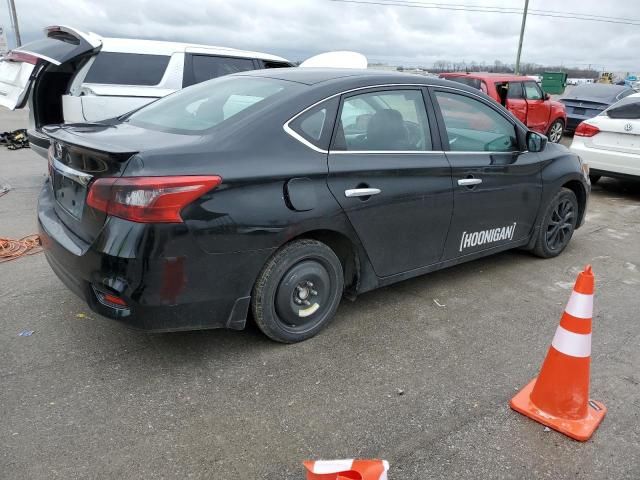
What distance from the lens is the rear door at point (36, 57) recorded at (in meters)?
6.00

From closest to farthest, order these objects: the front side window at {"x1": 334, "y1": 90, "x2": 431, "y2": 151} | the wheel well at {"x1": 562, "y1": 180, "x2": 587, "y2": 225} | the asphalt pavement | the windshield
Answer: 1. the asphalt pavement
2. the windshield
3. the front side window at {"x1": 334, "y1": 90, "x2": 431, "y2": 151}
4. the wheel well at {"x1": 562, "y1": 180, "x2": 587, "y2": 225}

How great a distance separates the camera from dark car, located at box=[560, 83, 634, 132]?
14125 mm

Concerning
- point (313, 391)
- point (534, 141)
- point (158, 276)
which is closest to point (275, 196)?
point (158, 276)

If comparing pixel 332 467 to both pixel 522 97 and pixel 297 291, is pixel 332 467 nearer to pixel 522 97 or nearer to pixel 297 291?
pixel 297 291

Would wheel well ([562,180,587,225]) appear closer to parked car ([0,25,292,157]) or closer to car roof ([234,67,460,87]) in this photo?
car roof ([234,67,460,87])

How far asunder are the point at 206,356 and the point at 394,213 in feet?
4.73

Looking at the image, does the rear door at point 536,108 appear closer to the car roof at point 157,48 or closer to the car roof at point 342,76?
the car roof at point 157,48

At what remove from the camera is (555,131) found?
13.9 meters

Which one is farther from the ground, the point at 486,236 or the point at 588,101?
the point at 588,101

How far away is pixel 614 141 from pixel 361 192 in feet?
19.2

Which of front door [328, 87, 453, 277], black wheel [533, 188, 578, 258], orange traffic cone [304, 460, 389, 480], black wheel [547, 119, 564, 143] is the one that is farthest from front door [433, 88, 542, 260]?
black wheel [547, 119, 564, 143]

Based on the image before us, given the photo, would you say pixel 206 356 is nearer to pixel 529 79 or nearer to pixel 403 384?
pixel 403 384

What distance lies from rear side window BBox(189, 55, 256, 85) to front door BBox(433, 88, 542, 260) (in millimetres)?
3980

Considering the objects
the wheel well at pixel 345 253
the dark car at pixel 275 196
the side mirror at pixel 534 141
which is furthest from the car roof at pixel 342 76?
the side mirror at pixel 534 141
